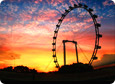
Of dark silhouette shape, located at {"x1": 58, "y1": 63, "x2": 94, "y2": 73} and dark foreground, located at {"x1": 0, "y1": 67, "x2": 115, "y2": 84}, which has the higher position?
dark silhouette shape, located at {"x1": 58, "y1": 63, "x2": 94, "y2": 73}

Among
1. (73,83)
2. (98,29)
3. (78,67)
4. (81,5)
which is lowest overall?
(73,83)

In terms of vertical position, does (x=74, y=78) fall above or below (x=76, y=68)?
below

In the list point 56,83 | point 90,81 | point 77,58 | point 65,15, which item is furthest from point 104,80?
point 65,15

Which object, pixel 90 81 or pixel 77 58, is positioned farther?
pixel 77 58

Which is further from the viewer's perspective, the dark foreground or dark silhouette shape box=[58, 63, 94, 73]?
dark silhouette shape box=[58, 63, 94, 73]

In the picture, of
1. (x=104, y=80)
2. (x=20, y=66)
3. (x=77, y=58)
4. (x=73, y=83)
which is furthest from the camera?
(x=20, y=66)

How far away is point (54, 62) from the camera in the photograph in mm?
53375

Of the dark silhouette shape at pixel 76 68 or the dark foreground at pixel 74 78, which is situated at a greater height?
the dark silhouette shape at pixel 76 68

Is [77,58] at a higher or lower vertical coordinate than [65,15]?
lower

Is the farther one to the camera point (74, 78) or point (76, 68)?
point (76, 68)

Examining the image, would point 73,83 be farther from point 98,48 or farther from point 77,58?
point 77,58

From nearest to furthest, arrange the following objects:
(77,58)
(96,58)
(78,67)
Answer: (96,58), (78,67), (77,58)

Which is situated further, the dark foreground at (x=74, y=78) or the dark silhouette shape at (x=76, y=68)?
the dark silhouette shape at (x=76, y=68)

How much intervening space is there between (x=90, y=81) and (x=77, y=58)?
23.1 meters
